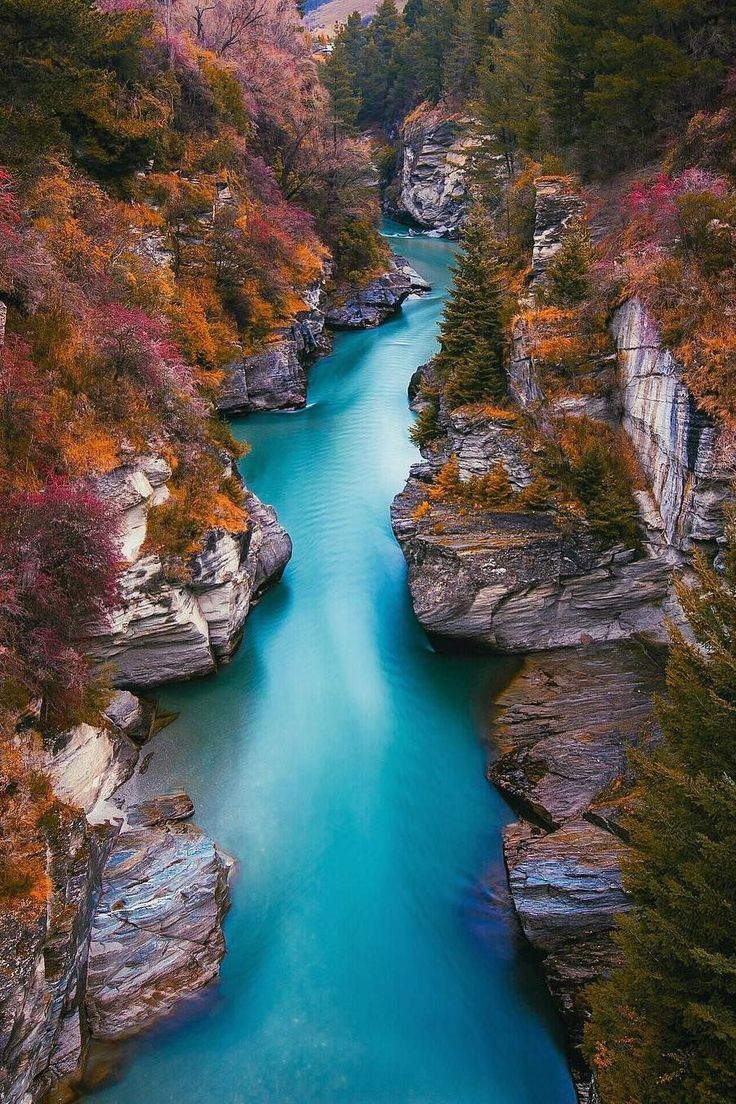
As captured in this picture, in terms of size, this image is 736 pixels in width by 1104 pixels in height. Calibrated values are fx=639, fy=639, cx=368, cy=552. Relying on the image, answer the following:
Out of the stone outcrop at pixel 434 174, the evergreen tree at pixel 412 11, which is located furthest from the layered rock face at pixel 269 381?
the evergreen tree at pixel 412 11

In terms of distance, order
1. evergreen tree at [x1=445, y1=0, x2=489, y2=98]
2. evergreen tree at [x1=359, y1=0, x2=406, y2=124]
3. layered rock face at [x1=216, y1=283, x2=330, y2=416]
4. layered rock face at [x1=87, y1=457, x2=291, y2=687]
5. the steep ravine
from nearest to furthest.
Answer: the steep ravine → layered rock face at [x1=87, y1=457, x2=291, y2=687] → layered rock face at [x1=216, y1=283, x2=330, y2=416] → evergreen tree at [x1=445, y1=0, x2=489, y2=98] → evergreen tree at [x1=359, y1=0, x2=406, y2=124]

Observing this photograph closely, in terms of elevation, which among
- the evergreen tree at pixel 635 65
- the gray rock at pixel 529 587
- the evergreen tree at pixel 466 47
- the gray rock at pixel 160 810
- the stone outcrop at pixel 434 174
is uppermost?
the evergreen tree at pixel 466 47

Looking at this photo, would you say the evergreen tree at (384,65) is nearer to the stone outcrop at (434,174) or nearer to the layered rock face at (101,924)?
the stone outcrop at (434,174)

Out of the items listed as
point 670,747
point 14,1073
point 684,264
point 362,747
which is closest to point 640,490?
point 684,264

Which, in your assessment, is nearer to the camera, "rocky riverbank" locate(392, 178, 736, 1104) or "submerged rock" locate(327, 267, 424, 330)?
"rocky riverbank" locate(392, 178, 736, 1104)

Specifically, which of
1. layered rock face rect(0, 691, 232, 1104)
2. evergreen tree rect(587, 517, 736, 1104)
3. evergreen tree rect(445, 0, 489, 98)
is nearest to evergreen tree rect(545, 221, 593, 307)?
evergreen tree rect(587, 517, 736, 1104)

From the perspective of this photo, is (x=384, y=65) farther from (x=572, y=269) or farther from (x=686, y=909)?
(x=686, y=909)

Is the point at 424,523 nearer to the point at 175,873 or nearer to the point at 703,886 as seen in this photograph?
the point at 175,873

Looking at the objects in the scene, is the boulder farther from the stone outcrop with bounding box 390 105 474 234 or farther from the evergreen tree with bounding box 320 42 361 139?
the stone outcrop with bounding box 390 105 474 234

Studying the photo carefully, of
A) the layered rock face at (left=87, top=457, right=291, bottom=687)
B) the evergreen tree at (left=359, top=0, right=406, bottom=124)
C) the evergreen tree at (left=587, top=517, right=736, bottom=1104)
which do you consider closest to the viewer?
the evergreen tree at (left=587, top=517, right=736, bottom=1104)
